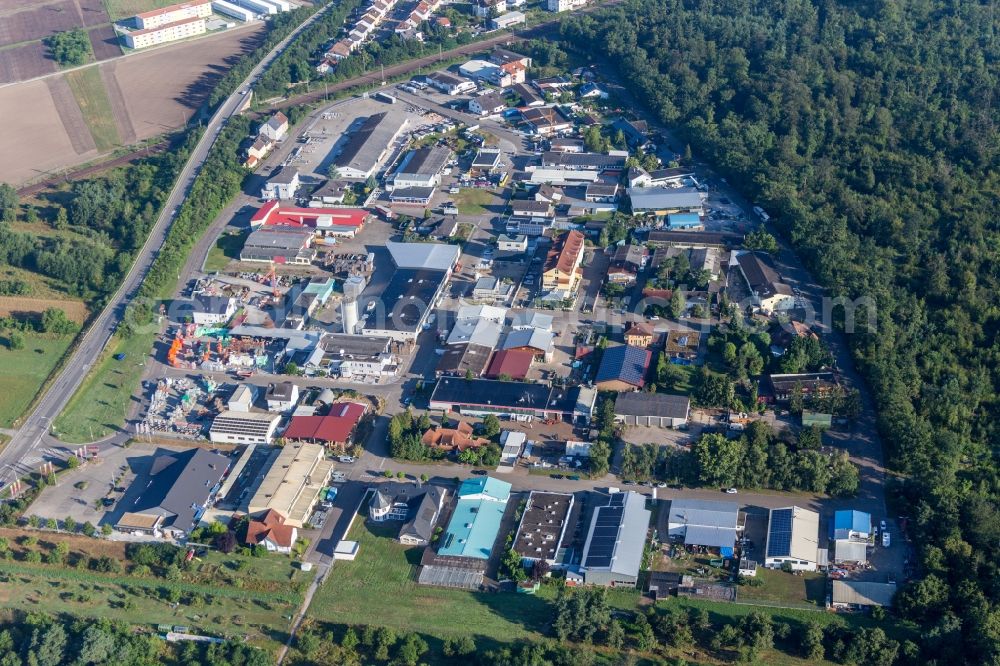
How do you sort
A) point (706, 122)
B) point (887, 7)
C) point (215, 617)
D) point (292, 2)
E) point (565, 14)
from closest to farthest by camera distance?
1. point (215, 617)
2. point (706, 122)
3. point (887, 7)
4. point (565, 14)
5. point (292, 2)

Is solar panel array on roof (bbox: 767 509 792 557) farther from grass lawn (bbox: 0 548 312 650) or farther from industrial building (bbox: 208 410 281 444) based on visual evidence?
industrial building (bbox: 208 410 281 444)

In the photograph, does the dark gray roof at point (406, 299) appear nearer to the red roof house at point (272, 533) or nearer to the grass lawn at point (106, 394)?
the grass lawn at point (106, 394)

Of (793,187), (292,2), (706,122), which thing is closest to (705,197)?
(793,187)

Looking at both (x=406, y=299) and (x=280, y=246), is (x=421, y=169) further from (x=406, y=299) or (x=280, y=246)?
(x=406, y=299)

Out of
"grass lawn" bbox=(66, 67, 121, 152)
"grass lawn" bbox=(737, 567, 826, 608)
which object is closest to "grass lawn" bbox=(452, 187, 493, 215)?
"grass lawn" bbox=(66, 67, 121, 152)

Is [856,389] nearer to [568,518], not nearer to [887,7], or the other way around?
[568,518]

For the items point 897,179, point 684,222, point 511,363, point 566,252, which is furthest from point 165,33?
point 897,179
